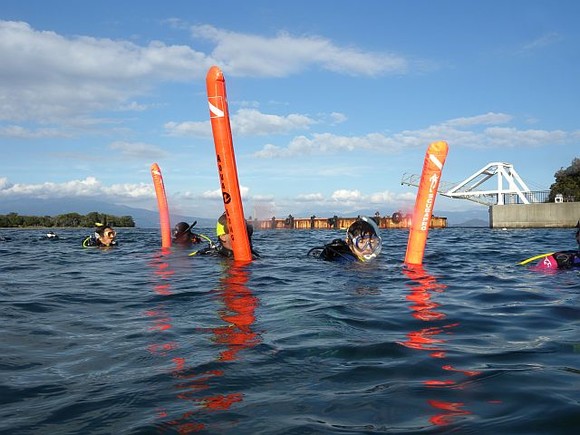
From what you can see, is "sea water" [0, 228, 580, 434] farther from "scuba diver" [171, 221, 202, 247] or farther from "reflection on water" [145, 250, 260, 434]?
"scuba diver" [171, 221, 202, 247]

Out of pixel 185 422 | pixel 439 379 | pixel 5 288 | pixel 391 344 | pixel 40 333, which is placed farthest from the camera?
pixel 5 288

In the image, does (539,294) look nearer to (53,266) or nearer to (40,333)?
(40,333)

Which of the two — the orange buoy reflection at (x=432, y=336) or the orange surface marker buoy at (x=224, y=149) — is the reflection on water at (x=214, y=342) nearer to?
the orange buoy reflection at (x=432, y=336)

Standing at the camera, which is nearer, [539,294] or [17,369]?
[17,369]

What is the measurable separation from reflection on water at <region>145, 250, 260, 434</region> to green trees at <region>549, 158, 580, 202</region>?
194 feet

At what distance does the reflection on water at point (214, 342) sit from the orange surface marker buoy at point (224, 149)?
2.56 m

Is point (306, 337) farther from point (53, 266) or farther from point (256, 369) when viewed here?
point (53, 266)

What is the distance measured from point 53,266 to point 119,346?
867cm

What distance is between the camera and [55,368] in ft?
12.8

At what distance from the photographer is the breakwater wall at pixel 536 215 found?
43.7m

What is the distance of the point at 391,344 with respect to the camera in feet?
14.8

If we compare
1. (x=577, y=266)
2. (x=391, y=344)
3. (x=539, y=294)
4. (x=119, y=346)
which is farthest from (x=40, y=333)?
(x=577, y=266)

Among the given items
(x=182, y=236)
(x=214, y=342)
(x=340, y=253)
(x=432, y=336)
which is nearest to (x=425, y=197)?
(x=340, y=253)

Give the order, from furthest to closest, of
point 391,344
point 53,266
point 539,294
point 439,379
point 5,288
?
point 53,266
point 5,288
point 539,294
point 391,344
point 439,379
